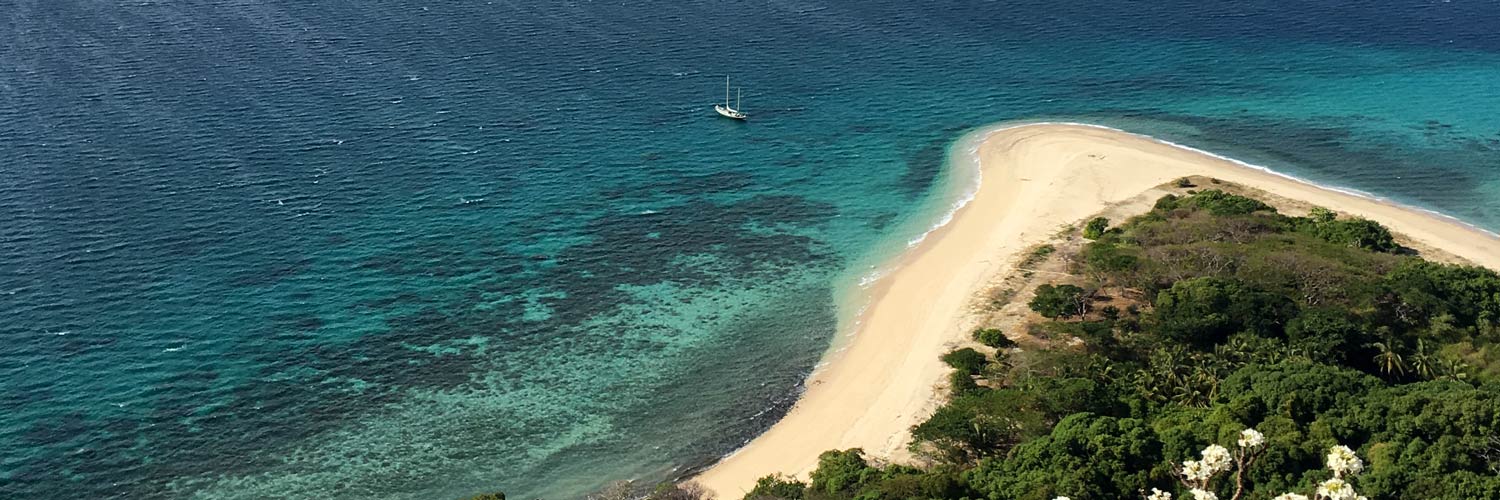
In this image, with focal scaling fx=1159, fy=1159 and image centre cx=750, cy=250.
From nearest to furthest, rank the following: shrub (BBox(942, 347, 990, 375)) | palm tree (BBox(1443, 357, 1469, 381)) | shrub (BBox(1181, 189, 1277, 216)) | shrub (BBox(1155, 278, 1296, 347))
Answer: palm tree (BBox(1443, 357, 1469, 381)) → shrub (BBox(942, 347, 990, 375)) → shrub (BBox(1155, 278, 1296, 347)) → shrub (BBox(1181, 189, 1277, 216))

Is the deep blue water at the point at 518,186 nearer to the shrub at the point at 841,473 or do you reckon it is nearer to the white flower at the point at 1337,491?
the shrub at the point at 841,473

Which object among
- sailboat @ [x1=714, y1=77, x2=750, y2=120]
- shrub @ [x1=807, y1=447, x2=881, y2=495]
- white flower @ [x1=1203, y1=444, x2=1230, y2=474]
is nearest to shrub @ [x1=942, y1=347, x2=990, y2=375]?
shrub @ [x1=807, y1=447, x2=881, y2=495]

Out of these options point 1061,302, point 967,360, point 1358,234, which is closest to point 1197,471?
point 967,360

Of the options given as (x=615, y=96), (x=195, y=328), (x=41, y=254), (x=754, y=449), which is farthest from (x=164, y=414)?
(x=615, y=96)

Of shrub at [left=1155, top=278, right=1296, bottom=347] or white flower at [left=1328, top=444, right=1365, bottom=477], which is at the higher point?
white flower at [left=1328, top=444, right=1365, bottom=477]

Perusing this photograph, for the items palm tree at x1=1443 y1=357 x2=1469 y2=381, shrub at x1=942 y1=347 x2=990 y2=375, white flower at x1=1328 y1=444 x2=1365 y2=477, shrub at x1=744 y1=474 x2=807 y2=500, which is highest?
white flower at x1=1328 y1=444 x2=1365 y2=477

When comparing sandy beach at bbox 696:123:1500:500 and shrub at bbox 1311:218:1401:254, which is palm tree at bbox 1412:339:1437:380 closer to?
shrub at bbox 1311:218:1401:254
